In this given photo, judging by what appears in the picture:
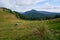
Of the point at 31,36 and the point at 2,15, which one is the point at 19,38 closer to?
the point at 31,36

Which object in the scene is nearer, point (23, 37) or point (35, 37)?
point (35, 37)

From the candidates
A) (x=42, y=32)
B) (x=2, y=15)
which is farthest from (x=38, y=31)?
(x=2, y=15)

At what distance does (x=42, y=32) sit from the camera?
55.5 ft

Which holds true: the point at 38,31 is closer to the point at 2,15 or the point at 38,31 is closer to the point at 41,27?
the point at 41,27

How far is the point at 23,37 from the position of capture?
59.4 ft

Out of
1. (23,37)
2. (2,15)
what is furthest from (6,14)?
(23,37)

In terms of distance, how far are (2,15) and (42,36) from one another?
92661 millimetres

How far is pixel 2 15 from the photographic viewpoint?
4264 inches

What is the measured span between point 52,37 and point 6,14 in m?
95.0

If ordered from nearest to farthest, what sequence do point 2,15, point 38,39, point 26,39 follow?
point 38,39 < point 26,39 < point 2,15

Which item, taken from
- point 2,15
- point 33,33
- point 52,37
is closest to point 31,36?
point 33,33

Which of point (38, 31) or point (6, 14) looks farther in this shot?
point (6, 14)

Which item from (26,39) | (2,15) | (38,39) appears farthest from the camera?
(2,15)

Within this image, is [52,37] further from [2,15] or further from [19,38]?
[2,15]
